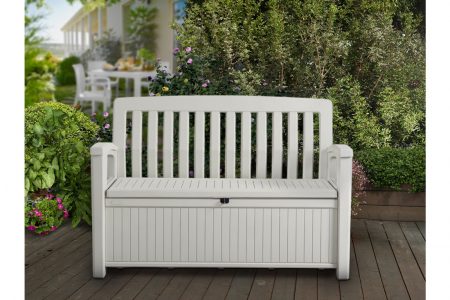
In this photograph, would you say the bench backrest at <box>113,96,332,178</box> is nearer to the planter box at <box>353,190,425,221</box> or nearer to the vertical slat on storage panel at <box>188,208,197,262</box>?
the vertical slat on storage panel at <box>188,208,197,262</box>

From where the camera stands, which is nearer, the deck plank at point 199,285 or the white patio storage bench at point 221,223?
the deck plank at point 199,285

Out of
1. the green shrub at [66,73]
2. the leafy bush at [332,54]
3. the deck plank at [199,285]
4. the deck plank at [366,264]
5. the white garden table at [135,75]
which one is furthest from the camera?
the green shrub at [66,73]

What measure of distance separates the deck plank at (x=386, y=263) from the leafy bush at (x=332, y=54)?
2.96 feet

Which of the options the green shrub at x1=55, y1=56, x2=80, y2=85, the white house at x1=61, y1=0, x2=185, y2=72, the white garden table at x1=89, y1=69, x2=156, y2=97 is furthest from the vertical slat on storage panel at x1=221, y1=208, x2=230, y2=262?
the green shrub at x1=55, y1=56, x2=80, y2=85

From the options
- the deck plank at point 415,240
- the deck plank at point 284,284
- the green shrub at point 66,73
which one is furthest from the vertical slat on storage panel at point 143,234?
the green shrub at point 66,73

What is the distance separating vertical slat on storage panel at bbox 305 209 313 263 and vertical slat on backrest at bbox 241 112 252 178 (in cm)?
56

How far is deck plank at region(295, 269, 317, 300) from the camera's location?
3.12 metres

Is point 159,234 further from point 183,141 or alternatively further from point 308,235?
point 308,235

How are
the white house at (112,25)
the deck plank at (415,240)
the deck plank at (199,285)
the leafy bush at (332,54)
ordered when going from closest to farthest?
the deck plank at (199,285) → the deck plank at (415,240) → the leafy bush at (332,54) → the white house at (112,25)

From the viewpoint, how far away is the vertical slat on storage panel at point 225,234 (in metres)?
3.32

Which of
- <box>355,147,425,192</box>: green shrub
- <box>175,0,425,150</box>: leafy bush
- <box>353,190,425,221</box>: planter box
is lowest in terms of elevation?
<box>353,190,425,221</box>: planter box

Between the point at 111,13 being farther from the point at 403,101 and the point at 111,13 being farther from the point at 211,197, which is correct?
the point at 211,197

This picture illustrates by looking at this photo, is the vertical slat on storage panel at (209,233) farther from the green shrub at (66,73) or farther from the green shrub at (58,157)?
the green shrub at (66,73)

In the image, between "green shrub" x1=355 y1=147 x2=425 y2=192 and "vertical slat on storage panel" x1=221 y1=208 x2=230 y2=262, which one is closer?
"vertical slat on storage panel" x1=221 y1=208 x2=230 y2=262
